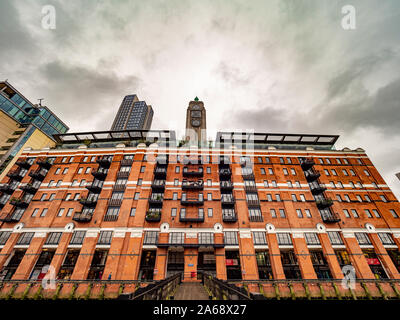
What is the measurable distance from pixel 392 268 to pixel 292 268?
14.1 m

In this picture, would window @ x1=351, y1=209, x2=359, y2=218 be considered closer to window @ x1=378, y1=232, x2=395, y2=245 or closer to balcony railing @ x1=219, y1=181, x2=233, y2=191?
window @ x1=378, y1=232, x2=395, y2=245

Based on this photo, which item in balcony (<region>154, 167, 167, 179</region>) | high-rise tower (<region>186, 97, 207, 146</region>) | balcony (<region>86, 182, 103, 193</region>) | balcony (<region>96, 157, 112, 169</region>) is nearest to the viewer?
balcony (<region>86, 182, 103, 193</region>)

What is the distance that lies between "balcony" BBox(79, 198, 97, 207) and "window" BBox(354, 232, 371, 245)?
146ft

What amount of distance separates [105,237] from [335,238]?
37.0m

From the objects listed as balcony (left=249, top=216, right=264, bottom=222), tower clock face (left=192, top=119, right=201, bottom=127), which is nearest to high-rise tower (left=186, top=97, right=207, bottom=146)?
tower clock face (left=192, top=119, right=201, bottom=127)

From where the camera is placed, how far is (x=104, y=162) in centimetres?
3281

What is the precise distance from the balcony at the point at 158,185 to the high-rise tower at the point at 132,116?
99.8 m

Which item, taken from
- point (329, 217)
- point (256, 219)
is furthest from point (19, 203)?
point (329, 217)

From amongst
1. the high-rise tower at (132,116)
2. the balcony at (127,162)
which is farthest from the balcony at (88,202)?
the high-rise tower at (132,116)

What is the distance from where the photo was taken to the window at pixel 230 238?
25.8 meters

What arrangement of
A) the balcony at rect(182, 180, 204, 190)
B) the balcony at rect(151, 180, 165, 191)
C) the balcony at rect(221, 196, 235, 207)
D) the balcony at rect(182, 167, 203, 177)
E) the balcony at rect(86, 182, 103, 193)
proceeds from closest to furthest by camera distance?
the balcony at rect(221, 196, 235, 207) → the balcony at rect(86, 182, 103, 193) → the balcony at rect(151, 180, 165, 191) → the balcony at rect(182, 180, 204, 190) → the balcony at rect(182, 167, 203, 177)

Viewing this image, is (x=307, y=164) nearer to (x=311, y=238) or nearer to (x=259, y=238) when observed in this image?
(x=311, y=238)

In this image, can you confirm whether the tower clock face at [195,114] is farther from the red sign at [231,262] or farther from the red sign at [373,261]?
the red sign at [373,261]

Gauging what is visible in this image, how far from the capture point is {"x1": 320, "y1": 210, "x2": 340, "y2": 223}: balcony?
27000mm
